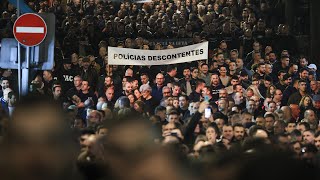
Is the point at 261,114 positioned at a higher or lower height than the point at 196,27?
lower

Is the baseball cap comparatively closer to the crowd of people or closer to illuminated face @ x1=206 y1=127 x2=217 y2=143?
the crowd of people

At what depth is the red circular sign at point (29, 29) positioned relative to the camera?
1202 cm

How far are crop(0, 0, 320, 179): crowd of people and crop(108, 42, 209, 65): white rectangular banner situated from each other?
0.63 feet

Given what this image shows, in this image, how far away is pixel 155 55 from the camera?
16.7 metres

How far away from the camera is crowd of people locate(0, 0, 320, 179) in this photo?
353 cm

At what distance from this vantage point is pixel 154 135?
13.6 feet

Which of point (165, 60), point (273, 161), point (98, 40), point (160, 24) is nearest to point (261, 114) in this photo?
point (165, 60)

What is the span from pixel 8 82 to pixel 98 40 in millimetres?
5007

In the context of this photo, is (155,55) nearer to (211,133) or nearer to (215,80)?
(215,80)

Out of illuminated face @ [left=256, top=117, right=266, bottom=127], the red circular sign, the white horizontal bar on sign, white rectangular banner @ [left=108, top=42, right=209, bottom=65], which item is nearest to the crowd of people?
illuminated face @ [left=256, top=117, right=266, bottom=127]

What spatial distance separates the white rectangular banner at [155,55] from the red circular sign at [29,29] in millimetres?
4251

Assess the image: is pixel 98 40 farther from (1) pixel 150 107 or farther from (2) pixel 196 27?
(1) pixel 150 107

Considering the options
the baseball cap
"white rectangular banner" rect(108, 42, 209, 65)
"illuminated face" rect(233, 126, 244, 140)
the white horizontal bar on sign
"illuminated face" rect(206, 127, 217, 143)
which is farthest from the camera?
"white rectangular banner" rect(108, 42, 209, 65)

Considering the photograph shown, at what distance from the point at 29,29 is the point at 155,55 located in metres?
4.75
